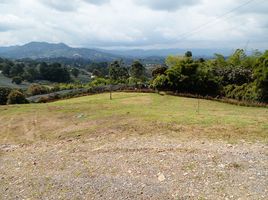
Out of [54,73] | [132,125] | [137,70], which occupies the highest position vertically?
[132,125]

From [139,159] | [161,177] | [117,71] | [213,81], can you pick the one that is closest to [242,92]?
[213,81]

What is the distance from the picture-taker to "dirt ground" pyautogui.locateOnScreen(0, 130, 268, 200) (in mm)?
7832

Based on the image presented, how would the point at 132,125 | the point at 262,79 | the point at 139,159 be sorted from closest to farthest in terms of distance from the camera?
the point at 139,159 < the point at 132,125 < the point at 262,79

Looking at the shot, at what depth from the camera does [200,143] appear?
1118 centimetres

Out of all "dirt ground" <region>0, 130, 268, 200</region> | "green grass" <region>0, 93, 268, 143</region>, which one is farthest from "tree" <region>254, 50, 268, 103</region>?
"dirt ground" <region>0, 130, 268, 200</region>

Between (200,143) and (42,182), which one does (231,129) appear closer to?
(200,143)

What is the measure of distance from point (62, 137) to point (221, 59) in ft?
162

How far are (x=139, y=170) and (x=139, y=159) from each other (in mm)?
875

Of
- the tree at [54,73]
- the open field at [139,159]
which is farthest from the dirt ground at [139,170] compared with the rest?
the tree at [54,73]

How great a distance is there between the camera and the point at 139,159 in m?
10.1

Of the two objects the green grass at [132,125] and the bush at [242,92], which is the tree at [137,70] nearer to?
the bush at [242,92]

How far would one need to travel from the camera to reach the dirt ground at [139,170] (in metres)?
7.83

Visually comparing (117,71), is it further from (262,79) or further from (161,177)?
(161,177)

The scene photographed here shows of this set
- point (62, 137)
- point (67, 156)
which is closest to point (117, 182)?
point (67, 156)
